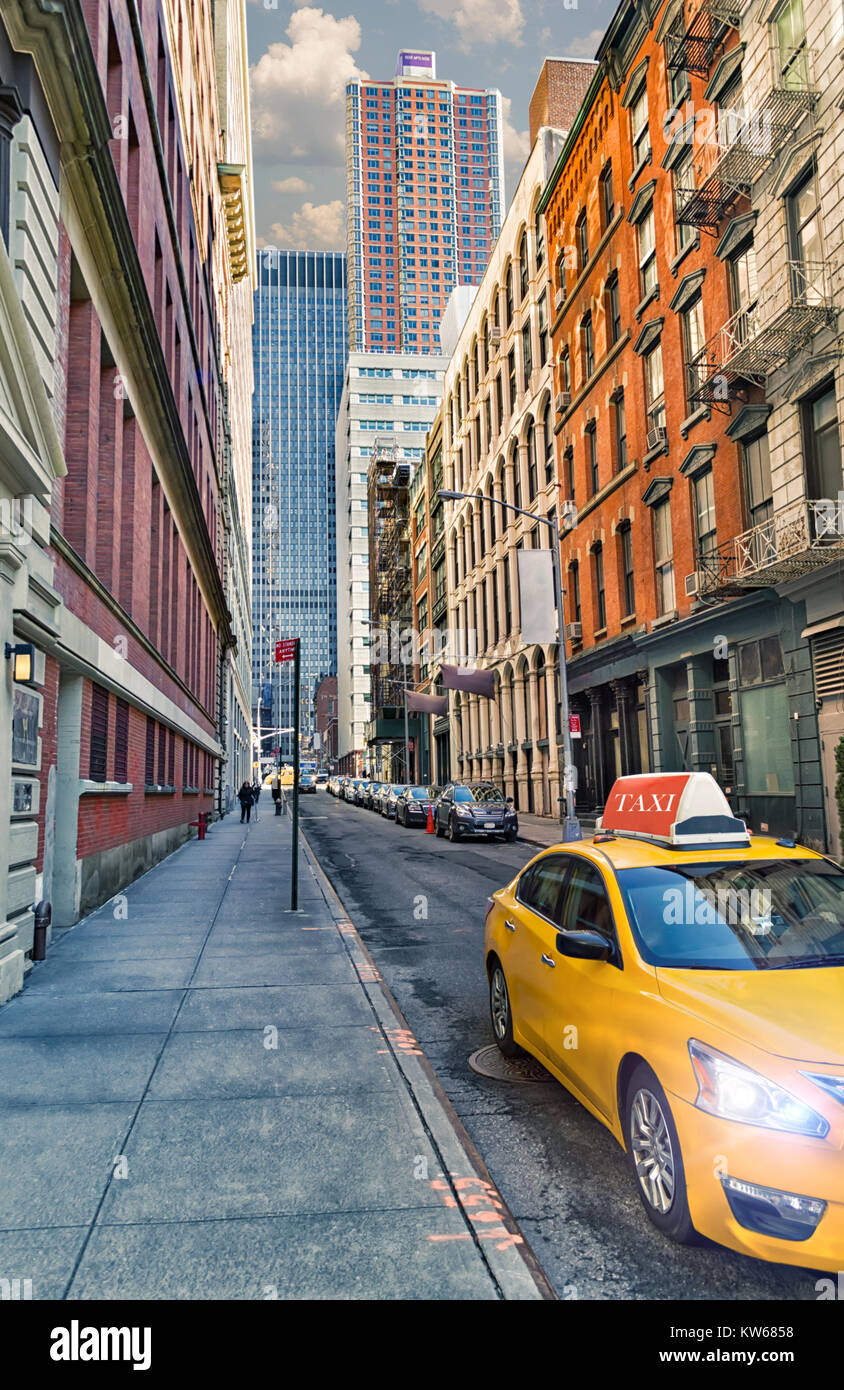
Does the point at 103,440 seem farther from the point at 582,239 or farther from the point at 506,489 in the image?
the point at 506,489

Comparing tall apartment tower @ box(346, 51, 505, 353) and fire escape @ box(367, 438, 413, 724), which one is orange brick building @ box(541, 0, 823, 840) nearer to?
fire escape @ box(367, 438, 413, 724)

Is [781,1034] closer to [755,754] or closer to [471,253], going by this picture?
[755,754]

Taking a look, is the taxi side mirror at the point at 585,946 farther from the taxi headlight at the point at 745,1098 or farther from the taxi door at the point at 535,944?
the taxi headlight at the point at 745,1098

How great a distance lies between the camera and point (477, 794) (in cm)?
2998

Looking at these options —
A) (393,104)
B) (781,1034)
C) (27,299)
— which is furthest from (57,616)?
(393,104)

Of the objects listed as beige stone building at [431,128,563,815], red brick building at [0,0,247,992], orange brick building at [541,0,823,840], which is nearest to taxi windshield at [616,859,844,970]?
red brick building at [0,0,247,992]

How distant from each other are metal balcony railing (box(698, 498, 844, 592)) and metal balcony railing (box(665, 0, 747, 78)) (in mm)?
11592

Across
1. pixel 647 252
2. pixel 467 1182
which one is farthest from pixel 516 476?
pixel 467 1182

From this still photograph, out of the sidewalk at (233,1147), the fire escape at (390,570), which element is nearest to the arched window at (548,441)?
the sidewalk at (233,1147)

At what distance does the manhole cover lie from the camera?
605 centimetres

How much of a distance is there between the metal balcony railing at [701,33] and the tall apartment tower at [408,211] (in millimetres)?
165405

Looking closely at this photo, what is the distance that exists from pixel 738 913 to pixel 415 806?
31608 mm

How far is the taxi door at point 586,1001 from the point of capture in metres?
4.46

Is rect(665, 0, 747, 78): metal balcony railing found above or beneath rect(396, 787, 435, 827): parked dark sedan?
above
